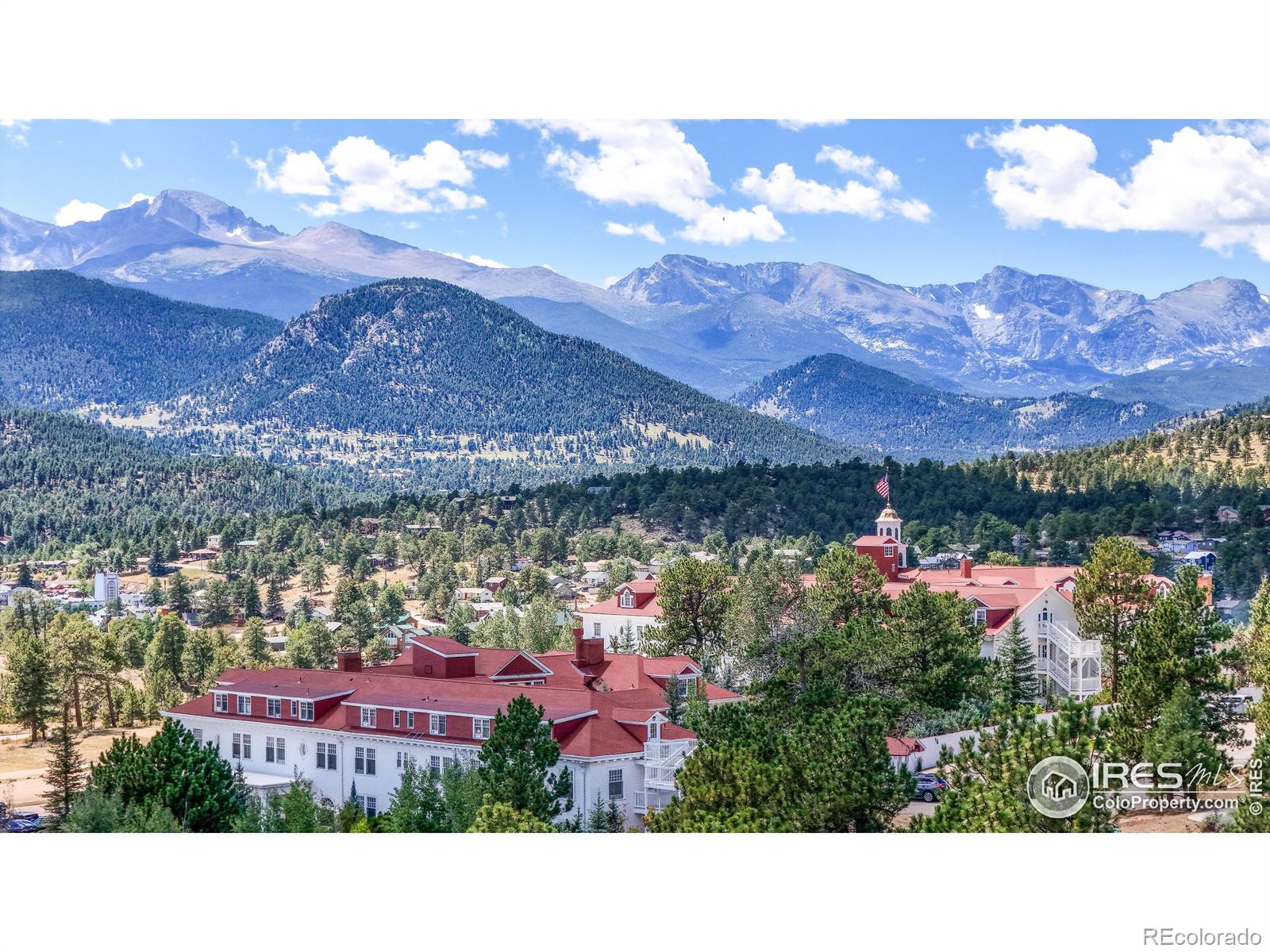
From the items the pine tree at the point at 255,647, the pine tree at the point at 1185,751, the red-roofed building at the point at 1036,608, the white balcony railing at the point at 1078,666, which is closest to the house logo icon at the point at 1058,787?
the pine tree at the point at 1185,751

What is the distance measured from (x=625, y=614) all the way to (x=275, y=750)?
36336 mm

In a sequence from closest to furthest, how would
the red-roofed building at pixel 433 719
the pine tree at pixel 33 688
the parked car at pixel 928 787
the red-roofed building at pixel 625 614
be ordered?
the red-roofed building at pixel 433 719 → the parked car at pixel 928 787 → the pine tree at pixel 33 688 → the red-roofed building at pixel 625 614

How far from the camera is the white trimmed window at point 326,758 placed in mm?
54125

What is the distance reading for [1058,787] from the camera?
36.3 m

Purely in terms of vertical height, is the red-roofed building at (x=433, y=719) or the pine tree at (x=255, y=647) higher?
the pine tree at (x=255, y=647)

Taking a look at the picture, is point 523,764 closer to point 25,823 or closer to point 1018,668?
point 25,823

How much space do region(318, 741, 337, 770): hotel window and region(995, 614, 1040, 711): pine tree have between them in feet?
87.4

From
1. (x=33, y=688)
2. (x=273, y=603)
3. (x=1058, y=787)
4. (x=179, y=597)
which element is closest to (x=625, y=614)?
(x=33, y=688)

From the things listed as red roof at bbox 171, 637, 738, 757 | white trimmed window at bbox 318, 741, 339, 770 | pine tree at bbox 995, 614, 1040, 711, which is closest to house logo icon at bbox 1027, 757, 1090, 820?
red roof at bbox 171, 637, 738, 757

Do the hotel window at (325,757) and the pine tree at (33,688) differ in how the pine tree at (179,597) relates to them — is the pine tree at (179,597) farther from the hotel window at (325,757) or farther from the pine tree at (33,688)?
the hotel window at (325,757)

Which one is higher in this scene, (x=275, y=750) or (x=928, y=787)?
(x=275, y=750)

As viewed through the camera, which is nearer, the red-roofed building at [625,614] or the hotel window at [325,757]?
the hotel window at [325,757]

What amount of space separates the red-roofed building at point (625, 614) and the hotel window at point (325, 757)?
33.4 m

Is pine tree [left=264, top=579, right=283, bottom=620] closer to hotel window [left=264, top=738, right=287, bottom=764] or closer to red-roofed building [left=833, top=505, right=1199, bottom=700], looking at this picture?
red-roofed building [left=833, top=505, right=1199, bottom=700]
